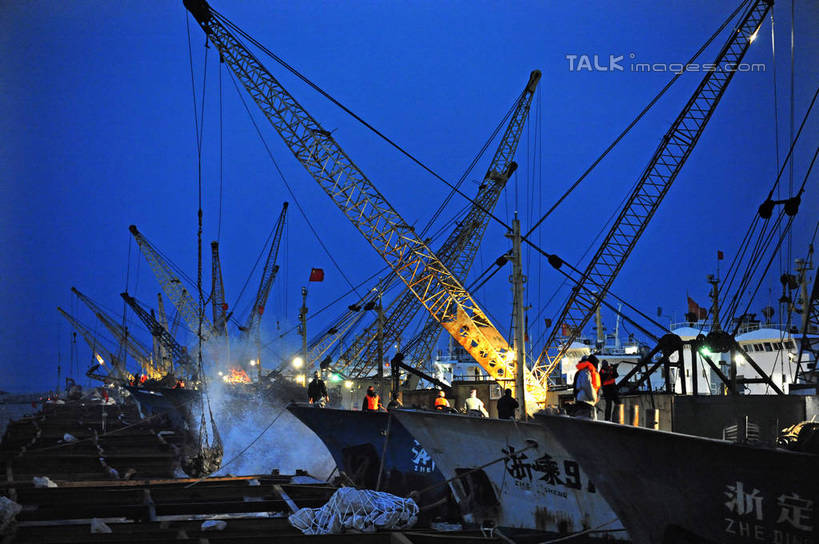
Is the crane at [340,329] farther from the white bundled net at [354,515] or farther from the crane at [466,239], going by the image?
the white bundled net at [354,515]

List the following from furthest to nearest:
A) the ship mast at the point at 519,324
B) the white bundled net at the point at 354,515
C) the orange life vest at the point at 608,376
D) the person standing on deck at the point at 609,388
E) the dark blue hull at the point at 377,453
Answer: the dark blue hull at the point at 377,453 → the ship mast at the point at 519,324 → the white bundled net at the point at 354,515 → the orange life vest at the point at 608,376 → the person standing on deck at the point at 609,388

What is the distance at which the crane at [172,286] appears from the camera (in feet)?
271

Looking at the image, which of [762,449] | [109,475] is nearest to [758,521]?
[762,449]

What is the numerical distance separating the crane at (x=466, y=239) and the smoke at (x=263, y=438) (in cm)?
1237

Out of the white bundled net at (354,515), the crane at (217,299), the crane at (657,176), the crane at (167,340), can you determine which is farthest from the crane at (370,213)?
the crane at (167,340)

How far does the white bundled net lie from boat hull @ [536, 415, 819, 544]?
602 centimetres

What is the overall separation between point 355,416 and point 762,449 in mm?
19293

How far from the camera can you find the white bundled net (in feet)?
53.6

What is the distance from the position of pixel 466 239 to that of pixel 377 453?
30.4 meters

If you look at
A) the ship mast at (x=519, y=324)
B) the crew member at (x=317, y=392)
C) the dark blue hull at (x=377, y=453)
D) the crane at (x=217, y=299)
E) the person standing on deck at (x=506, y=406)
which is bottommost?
the dark blue hull at (x=377, y=453)

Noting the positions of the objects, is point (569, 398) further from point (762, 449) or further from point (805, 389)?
point (762, 449)

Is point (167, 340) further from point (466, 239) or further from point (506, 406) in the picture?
point (506, 406)

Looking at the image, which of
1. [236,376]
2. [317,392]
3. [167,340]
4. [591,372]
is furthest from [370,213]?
[167,340]

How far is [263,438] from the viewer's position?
144 ft
